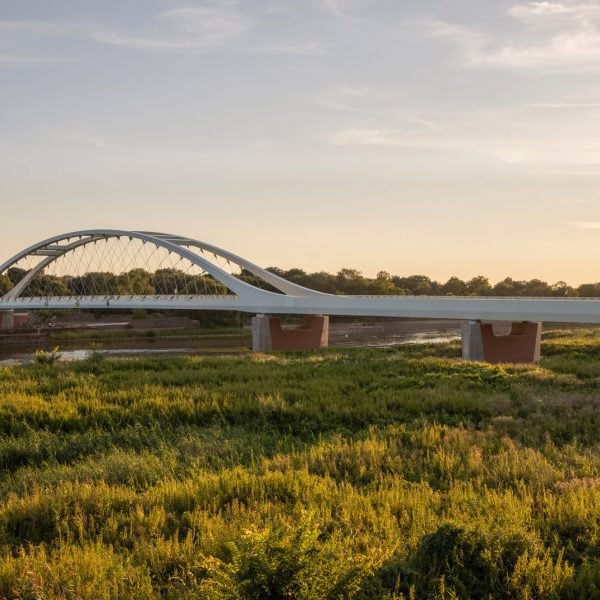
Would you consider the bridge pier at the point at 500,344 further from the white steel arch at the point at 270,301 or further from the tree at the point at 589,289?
the tree at the point at 589,289

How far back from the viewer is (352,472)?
30.3 ft

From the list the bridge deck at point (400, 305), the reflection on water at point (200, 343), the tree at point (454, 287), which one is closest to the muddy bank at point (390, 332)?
the reflection on water at point (200, 343)

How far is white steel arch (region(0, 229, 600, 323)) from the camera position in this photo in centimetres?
2992

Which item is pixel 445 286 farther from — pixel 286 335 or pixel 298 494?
pixel 298 494

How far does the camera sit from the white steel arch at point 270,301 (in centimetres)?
2992

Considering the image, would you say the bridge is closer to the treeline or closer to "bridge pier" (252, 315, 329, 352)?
"bridge pier" (252, 315, 329, 352)

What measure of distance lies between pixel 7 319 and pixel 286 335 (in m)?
40.6

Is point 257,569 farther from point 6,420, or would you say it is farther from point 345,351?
point 345,351

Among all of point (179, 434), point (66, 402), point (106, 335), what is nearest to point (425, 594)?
point (179, 434)

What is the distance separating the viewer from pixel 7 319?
70.4m

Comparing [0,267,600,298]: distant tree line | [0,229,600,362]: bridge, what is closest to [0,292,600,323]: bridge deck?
[0,229,600,362]: bridge

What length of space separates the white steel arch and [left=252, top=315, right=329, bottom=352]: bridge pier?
983mm

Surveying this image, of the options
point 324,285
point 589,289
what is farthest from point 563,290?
point 324,285

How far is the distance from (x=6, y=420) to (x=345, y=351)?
2213 cm
